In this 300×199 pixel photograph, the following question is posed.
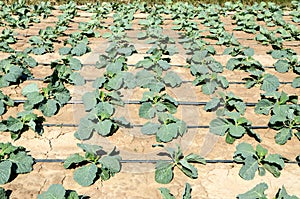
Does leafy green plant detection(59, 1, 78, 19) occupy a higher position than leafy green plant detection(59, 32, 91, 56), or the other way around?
leafy green plant detection(59, 32, 91, 56)

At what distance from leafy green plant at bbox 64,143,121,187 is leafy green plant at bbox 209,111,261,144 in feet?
3.27

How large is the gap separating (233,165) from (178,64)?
6.89ft

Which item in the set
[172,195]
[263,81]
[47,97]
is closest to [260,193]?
[172,195]

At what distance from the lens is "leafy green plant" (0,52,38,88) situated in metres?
4.46

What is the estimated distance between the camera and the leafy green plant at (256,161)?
3.19 m

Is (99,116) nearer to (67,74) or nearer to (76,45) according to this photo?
(67,74)

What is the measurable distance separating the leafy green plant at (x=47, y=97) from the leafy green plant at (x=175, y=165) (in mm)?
1318

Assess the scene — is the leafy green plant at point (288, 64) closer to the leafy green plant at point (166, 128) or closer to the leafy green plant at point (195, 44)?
the leafy green plant at point (195, 44)

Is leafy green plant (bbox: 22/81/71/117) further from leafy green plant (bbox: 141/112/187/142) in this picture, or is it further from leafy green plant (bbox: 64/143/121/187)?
leafy green plant (bbox: 141/112/187/142)

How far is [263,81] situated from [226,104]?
0.74m

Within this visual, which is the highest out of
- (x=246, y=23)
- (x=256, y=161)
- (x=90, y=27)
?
(x=256, y=161)

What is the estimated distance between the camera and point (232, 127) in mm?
3678

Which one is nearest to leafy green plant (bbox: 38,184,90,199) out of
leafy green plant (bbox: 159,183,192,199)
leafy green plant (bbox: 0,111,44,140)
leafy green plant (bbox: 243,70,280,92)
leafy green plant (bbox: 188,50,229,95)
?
leafy green plant (bbox: 159,183,192,199)

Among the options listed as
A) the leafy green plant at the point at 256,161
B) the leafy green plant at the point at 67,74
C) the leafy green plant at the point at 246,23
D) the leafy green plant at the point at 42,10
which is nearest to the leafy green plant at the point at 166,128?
the leafy green plant at the point at 256,161
